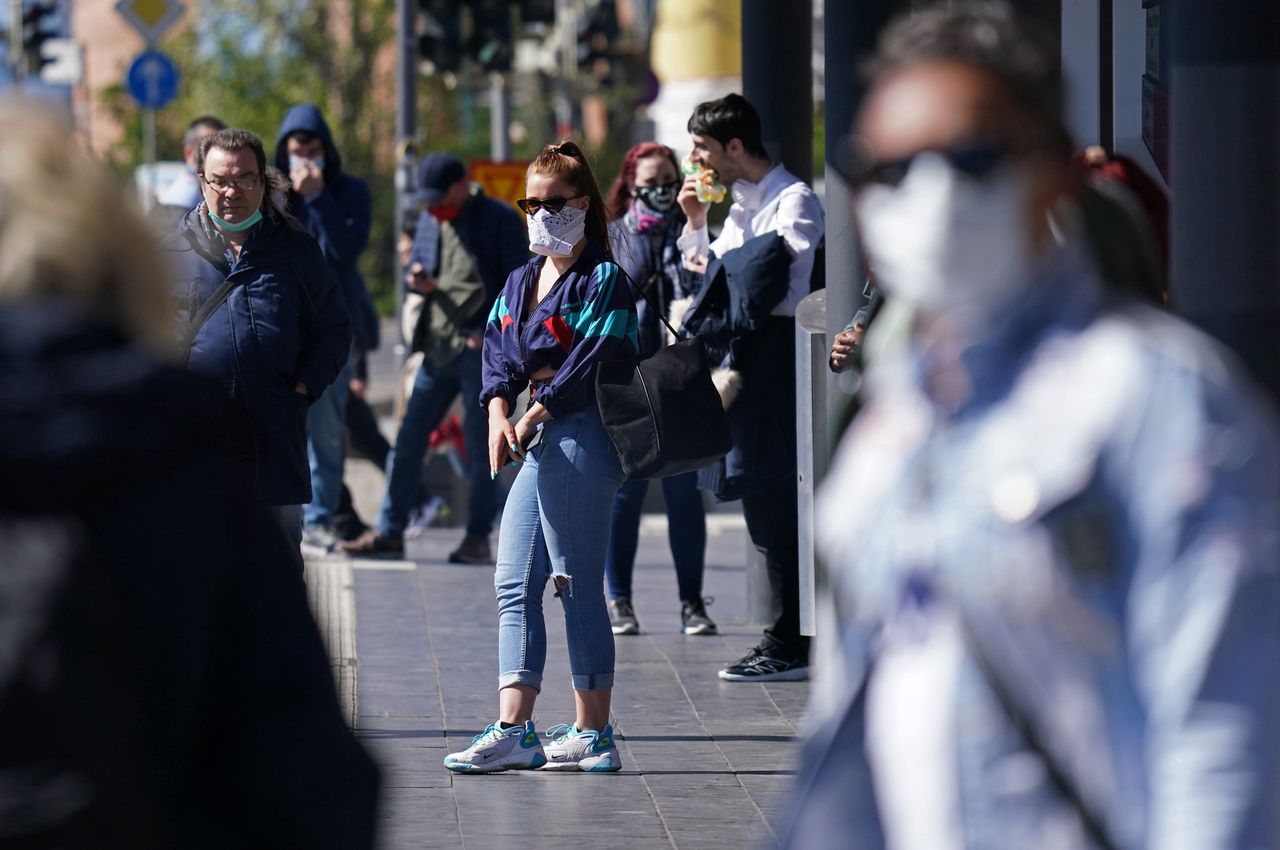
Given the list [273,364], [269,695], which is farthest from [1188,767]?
[273,364]

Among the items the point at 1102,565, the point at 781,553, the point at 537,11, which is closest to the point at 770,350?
the point at 781,553

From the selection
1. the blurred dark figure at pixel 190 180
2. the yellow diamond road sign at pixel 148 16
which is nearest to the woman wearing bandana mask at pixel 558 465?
the blurred dark figure at pixel 190 180

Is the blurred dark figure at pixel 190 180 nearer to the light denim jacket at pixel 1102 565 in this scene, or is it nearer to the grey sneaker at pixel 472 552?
the grey sneaker at pixel 472 552

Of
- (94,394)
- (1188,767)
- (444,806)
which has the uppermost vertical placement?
(94,394)

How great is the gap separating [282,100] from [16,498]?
121 feet

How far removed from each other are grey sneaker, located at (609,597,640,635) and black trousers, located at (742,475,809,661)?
2.60 ft

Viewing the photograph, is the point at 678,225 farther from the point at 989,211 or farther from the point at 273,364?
the point at 989,211

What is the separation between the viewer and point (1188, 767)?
6.56 feet

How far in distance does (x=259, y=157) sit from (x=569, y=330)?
116 cm

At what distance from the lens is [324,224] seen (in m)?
10.5

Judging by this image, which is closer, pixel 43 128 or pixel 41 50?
pixel 43 128

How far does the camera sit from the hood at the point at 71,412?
→ 1.96 meters

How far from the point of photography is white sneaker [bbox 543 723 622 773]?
629 centimetres

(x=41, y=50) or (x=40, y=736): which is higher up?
(x=41, y=50)
